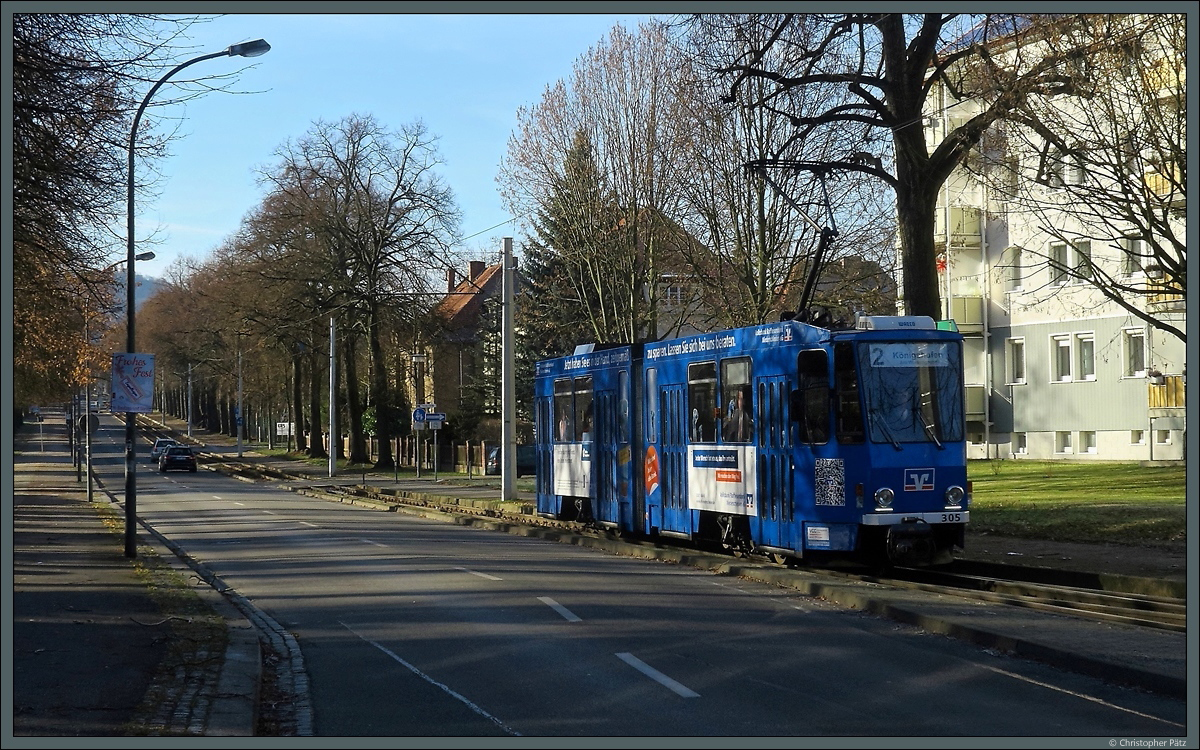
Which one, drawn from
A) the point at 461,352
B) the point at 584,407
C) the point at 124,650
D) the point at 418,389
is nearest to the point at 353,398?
the point at 418,389

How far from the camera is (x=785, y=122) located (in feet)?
104

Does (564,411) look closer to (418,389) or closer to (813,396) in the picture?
(813,396)

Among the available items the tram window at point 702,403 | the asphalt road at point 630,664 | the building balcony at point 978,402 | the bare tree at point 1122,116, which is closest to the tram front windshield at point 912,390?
the asphalt road at point 630,664

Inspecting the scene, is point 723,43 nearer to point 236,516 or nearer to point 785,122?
point 785,122

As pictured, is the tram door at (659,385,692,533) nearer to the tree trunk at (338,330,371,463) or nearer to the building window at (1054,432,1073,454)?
the building window at (1054,432,1073,454)

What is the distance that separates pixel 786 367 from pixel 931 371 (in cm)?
191

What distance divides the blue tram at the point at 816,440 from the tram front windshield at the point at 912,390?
0.01m

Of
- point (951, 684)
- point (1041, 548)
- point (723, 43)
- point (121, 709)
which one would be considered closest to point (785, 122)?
point (723, 43)

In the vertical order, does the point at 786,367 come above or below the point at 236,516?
above

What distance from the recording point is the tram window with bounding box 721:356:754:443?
18.4 m

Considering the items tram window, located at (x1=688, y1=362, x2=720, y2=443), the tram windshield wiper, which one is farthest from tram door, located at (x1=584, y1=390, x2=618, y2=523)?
the tram windshield wiper

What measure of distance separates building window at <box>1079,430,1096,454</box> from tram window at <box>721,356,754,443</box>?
3005 cm

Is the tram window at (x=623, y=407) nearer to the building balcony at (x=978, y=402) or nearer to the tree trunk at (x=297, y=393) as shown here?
the building balcony at (x=978, y=402)

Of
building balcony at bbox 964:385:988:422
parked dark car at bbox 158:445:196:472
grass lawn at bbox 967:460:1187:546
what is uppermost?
building balcony at bbox 964:385:988:422
